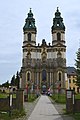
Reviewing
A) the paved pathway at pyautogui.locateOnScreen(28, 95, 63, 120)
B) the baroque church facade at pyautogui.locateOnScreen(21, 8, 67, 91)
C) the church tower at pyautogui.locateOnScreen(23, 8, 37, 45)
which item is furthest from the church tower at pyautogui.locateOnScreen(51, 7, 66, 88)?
the paved pathway at pyautogui.locateOnScreen(28, 95, 63, 120)

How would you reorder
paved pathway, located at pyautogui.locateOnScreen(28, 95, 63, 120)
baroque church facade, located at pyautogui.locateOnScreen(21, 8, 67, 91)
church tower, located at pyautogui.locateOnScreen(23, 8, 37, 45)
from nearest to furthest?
paved pathway, located at pyautogui.locateOnScreen(28, 95, 63, 120) < baroque church facade, located at pyautogui.locateOnScreen(21, 8, 67, 91) < church tower, located at pyautogui.locateOnScreen(23, 8, 37, 45)

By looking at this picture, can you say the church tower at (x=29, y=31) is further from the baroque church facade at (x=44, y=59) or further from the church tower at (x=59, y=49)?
the church tower at (x=59, y=49)

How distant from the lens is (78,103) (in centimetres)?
2978

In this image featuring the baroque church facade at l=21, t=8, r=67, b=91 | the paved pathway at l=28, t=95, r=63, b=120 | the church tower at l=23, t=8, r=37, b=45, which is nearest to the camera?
the paved pathway at l=28, t=95, r=63, b=120

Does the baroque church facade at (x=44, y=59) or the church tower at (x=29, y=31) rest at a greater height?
the church tower at (x=29, y=31)

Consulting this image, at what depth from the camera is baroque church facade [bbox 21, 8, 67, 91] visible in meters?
129

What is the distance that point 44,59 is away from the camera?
13412cm

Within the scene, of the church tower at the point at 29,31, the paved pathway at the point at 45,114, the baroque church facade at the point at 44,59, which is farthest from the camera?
the church tower at the point at 29,31

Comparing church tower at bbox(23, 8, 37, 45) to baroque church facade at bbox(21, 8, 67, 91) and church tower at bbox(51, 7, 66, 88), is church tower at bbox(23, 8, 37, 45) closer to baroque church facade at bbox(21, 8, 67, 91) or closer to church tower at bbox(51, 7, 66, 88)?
baroque church facade at bbox(21, 8, 67, 91)

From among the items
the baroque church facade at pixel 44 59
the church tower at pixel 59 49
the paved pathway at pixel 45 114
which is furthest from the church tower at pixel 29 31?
the paved pathway at pixel 45 114

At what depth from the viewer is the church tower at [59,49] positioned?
5074 inches

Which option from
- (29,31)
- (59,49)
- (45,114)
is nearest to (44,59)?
(59,49)

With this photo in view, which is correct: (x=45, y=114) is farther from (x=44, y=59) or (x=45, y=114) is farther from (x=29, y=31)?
(x=29, y=31)

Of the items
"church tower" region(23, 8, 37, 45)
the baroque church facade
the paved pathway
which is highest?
"church tower" region(23, 8, 37, 45)
